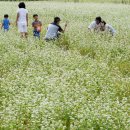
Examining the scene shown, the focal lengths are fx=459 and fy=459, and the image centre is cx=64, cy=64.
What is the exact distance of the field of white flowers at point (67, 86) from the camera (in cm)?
751

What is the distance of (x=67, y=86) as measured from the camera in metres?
9.83

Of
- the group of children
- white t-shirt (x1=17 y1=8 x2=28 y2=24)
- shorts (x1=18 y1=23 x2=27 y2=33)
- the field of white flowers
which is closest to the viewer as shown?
the field of white flowers

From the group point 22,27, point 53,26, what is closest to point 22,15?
point 22,27

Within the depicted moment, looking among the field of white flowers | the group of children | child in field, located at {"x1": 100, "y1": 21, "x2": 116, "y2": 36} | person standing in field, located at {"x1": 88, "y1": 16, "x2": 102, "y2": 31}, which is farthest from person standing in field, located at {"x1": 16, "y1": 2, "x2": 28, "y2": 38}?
child in field, located at {"x1": 100, "y1": 21, "x2": 116, "y2": 36}

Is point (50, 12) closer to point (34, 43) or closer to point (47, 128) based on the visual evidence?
point (34, 43)

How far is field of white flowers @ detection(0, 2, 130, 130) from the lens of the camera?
7.51m

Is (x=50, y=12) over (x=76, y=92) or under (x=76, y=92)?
under

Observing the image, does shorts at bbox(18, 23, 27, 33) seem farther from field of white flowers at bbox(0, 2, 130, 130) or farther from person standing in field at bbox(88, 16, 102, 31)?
person standing in field at bbox(88, 16, 102, 31)

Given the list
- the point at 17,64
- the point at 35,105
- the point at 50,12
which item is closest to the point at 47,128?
the point at 35,105

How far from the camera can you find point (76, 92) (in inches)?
368

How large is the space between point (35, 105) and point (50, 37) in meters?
10.8

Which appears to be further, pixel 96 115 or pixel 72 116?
pixel 72 116

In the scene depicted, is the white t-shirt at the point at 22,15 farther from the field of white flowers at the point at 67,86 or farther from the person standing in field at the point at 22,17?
the field of white flowers at the point at 67,86

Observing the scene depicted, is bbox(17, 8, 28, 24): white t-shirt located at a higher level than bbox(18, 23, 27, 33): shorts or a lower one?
higher
